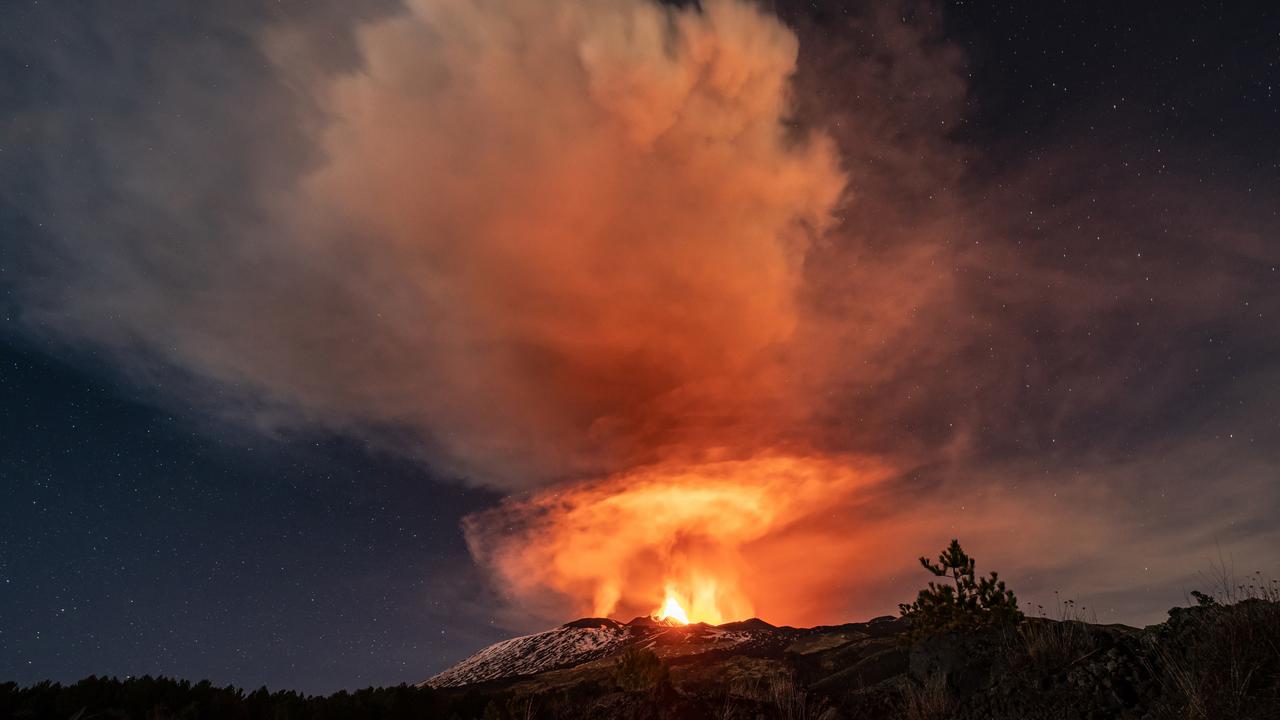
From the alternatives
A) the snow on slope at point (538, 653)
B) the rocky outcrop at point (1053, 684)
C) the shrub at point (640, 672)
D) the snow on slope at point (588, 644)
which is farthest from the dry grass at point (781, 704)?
the snow on slope at point (538, 653)

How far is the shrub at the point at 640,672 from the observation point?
607 inches

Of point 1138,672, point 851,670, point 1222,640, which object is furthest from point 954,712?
point 851,670

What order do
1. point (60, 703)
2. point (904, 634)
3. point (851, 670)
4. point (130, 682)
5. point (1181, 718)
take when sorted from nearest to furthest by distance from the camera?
point (1181, 718), point (60, 703), point (130, 682), point (904, 634), point (851, 670)

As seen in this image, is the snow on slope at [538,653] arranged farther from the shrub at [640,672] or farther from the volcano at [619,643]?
the shrub at [640,672]

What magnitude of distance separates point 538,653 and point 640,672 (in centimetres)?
10829

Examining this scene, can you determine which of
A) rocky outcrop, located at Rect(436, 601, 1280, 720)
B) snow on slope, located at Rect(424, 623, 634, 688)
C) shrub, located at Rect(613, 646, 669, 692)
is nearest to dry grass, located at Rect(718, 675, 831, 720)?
rocky outcrop, located at Rect(436, 601, 1280, 720)

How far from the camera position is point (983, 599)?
59.9 feet

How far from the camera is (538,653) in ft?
372

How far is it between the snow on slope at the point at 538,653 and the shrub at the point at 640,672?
86.9m

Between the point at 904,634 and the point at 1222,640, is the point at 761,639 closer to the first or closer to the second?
the point at 904,634

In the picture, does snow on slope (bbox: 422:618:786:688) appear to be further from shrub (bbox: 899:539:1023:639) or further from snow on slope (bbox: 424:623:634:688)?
shrub (bbox: 899:539:1023:639)

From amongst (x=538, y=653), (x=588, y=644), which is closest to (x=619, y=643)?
(x=588, y=644)

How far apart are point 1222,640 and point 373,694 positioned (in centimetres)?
1703

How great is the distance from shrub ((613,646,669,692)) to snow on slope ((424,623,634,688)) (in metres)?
86.9
